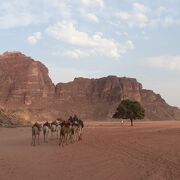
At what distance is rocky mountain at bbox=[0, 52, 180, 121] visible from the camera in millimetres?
180750

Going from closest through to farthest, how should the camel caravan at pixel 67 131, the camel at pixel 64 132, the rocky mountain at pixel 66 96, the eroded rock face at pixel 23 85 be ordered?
the camel at pixel 64 132 < the camel caravan at pixel 67 131 < the rocky mountain at pixel 66 96 < the eroded rock face at pixel 23 85

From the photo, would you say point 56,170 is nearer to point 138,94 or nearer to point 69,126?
point 69,126

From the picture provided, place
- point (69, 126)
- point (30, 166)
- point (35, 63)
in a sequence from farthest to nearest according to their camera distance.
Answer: point (35, 63) → point (69, 126) → point (30, 166)

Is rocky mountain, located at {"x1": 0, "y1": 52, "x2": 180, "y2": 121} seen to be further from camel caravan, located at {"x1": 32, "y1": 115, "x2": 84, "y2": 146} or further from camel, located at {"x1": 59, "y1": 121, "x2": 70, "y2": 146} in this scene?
camel, located at {"x1": 59, "y1": 121, "x2": 70, "y2": 146}

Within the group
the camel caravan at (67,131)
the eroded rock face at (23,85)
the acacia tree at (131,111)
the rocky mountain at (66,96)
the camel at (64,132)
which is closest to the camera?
the camel at (64,132)

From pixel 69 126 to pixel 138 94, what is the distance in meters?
170

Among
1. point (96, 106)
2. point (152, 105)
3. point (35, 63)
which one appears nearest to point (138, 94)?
point (152, 105)

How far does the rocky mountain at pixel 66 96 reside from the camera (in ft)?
593

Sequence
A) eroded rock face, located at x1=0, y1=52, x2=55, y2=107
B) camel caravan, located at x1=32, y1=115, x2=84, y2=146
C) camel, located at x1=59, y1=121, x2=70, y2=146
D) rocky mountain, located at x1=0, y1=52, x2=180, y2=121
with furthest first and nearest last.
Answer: eroded rock face, located at x1=0, y1=52, x2=55, y2=107
rocky mountain, located at x1=0, y1=52, x2=180, y2=121
camel caravan, located at x1=32, y1=115, x2=84, y2=146
camel, located at x1=59, y1=121, x2=70, y2=146

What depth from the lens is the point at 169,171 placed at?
1391cm

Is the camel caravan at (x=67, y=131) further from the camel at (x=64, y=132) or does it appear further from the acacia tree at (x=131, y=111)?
the acacia tree at (x=131, y=111)

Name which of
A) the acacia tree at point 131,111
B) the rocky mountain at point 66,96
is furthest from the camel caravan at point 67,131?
the rocky mountain at point 66,96

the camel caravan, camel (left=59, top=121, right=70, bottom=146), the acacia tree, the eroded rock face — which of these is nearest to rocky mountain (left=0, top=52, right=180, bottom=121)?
the eroded rock face

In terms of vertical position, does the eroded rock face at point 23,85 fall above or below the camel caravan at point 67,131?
above
